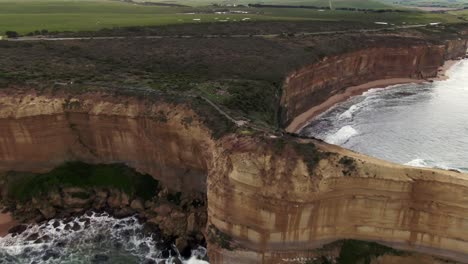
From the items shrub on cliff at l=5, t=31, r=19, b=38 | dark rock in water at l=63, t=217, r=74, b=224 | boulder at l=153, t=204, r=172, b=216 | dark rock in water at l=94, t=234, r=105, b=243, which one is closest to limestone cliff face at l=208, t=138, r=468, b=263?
boulder at l=153, t=204, r=172, b=216

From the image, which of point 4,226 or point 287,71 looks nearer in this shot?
point 4,226

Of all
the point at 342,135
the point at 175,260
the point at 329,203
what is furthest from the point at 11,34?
the point at 329,203

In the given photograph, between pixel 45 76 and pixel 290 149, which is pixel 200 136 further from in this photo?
pixel 45 76

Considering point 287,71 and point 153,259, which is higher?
point 287,71

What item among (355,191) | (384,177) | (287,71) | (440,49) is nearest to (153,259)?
(355,191)

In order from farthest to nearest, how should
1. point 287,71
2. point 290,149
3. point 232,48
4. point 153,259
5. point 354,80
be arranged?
point 354,80 → point 232,48 → point 287,71 → point 153,259 → point 290,149

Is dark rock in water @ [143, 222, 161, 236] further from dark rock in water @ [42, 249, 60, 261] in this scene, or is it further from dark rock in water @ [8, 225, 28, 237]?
dark rock in water @ [8, 225, 28, 237]

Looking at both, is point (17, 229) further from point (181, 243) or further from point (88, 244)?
point (181, 243)
